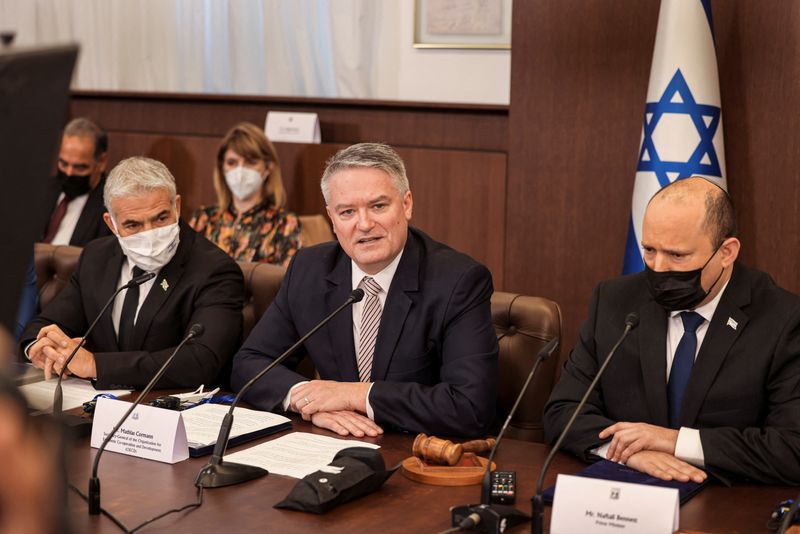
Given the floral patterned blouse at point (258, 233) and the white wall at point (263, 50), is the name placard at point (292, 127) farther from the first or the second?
the floral patterned blouse at point (258, 233)

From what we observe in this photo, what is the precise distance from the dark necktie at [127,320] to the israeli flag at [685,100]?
2.08 m

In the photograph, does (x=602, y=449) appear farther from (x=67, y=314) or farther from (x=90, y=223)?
(x=90, y=223)

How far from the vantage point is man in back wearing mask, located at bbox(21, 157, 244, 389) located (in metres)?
3.41

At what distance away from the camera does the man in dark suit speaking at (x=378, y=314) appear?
9.26ft

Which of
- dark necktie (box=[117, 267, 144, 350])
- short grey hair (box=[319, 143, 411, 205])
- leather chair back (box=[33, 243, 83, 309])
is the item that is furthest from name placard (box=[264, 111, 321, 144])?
short grey hair (box=[319, 143, 411, 205])

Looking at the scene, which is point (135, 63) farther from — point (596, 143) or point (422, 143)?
point (596, 143)

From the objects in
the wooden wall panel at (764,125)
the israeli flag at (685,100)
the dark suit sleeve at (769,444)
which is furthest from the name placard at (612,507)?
the wooden wall panel at (764,125)

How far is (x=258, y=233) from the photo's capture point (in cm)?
552

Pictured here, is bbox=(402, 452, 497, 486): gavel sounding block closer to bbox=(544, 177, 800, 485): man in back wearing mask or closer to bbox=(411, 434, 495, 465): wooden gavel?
bbox=(411, 434, 495, 465): wooden gavel

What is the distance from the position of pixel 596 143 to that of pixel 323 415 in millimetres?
2445

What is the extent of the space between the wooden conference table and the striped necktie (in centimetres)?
64

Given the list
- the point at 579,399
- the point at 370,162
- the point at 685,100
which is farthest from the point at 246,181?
the point at 579,399

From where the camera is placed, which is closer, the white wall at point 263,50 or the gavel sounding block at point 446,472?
the gavel sounding block at point 446,472

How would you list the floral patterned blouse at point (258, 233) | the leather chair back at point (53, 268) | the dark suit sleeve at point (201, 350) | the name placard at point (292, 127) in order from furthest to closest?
1. the name placard at point (292, 127)
2. the floral patterned blouse at point (258, 233)
3. the leather chair back at point (53, 268)
4. the dark suit sleeve at point (201, 350)
